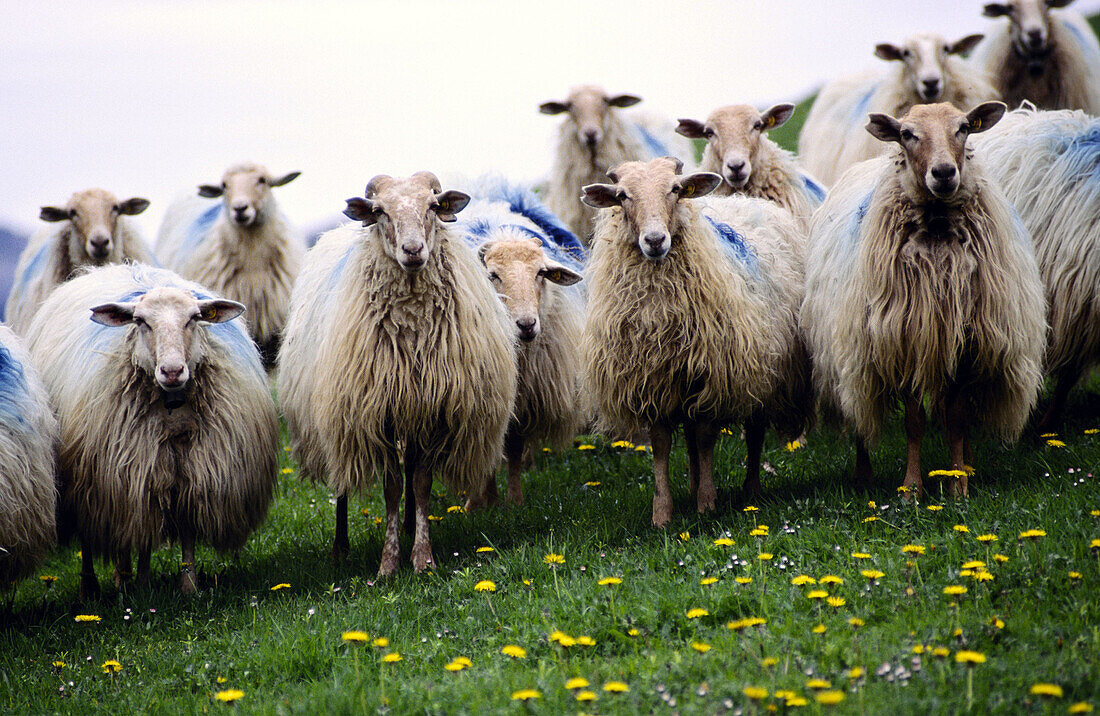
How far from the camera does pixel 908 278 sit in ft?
18.3

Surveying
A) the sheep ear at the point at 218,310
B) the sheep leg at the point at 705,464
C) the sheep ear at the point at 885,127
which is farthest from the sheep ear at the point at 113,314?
the sheep ear at the point at 885,127

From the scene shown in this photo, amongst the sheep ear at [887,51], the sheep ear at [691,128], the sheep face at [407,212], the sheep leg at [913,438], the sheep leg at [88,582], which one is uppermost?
the sheep ear at [887,51]

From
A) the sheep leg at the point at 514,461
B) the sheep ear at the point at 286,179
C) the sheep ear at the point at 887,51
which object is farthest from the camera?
the sheep ear at the point at 286,179

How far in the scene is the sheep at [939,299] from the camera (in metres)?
5.46

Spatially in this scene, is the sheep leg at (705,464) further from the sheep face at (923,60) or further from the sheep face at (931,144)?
the sheep face at (923,60)

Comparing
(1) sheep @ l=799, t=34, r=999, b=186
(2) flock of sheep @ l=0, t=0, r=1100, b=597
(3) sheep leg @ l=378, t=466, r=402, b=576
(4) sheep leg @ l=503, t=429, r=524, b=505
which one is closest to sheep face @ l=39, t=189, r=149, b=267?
(2) flock of sheep @ l=0, t=0, r=1100, b=597

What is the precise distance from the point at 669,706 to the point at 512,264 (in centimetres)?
Result: 403

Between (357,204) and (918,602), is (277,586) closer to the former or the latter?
(357,204)

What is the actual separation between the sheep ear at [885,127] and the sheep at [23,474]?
201 inches

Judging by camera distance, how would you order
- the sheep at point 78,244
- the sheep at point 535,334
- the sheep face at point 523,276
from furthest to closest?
the sheep at point 78,244 < the sheep at point 535,334 < the sheep face at point 523,276

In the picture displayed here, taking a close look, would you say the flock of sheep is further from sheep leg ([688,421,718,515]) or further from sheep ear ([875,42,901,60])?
sheep ear ([875,42,901,60])

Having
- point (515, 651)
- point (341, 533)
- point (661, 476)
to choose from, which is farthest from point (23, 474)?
point (661, 476)

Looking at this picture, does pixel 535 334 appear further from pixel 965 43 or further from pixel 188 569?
pixel 965 43

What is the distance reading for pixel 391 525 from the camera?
611 cm
